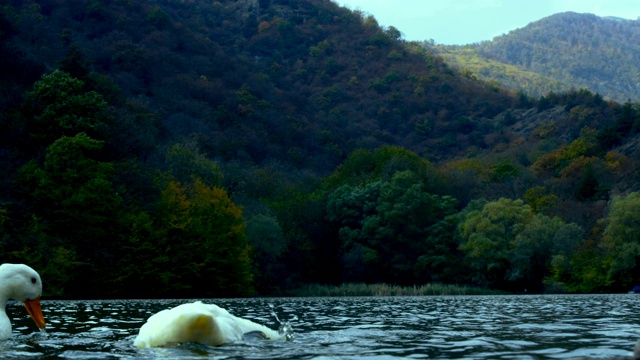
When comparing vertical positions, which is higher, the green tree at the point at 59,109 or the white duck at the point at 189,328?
the green tree at the point at 59,109

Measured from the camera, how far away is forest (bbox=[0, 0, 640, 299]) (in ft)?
167

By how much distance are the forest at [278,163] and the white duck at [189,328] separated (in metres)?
31.7

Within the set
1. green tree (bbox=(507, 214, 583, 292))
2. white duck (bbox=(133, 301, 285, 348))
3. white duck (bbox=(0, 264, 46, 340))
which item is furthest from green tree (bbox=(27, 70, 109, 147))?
white duck (bbox=(133, 301, 285, 348))

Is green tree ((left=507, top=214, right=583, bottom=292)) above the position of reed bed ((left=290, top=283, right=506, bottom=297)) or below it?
above

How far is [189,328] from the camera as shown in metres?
11.3

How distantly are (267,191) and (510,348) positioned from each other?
2967 inches

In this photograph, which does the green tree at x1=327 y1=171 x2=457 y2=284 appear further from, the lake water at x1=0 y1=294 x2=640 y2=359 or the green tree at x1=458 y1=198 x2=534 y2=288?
the lake water at x1=0 y1=294 x2=640 y2=359

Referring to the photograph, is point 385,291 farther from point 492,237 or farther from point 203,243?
point 492,237

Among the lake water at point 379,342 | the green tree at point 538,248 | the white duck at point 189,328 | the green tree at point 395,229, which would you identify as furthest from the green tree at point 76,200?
the white duck at point 189,328

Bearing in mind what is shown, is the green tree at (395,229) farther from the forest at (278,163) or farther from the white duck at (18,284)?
the white duck at (18,284)

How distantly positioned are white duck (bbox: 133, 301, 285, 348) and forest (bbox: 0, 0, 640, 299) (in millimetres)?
31720

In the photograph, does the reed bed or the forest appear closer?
the forest

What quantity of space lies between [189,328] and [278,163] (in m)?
89.5

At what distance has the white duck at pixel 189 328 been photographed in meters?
11.3
